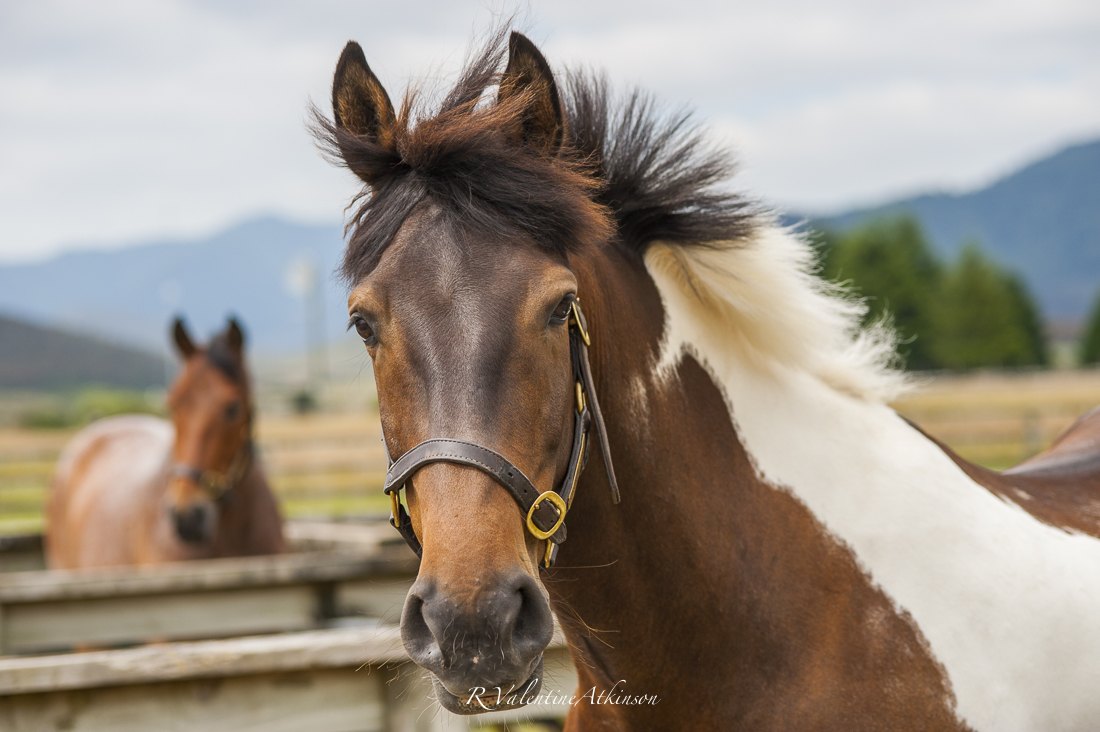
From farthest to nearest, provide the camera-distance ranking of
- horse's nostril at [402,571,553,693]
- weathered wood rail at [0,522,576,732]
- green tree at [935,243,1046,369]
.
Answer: green tree at [935,243,1046,369] < weathered wood rail at [0,522,576,732] < horse's nostril at [402,571,553,693]

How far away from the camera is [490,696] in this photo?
1.90m

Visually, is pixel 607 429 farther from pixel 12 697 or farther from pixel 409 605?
pixel 12 697

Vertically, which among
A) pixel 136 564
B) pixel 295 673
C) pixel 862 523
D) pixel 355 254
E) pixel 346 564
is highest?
pixel 355 254

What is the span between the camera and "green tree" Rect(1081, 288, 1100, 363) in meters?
80.2

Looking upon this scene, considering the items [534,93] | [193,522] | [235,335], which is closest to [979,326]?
[235,335]

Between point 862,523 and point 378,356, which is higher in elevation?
point 378,356

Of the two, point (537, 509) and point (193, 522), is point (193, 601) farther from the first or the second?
point (537, 509)

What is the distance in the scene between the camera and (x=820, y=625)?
2352mm

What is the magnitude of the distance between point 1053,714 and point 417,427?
5.25 ft

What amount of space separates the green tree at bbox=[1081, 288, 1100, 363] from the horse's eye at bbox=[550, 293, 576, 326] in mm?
86641

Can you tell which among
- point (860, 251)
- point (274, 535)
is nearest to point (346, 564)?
point (274, 535)

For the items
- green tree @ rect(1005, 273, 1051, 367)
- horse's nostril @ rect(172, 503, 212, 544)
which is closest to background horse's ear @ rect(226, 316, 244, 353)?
horse's nostril @ rect(172, 503, 212, 544)

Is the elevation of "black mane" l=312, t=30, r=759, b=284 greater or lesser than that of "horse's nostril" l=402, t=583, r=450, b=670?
greater

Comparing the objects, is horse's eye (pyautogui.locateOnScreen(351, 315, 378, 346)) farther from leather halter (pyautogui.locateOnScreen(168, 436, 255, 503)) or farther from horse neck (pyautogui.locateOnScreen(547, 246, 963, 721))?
leather halter (pyautogui.locateOnScreen(168, 436, 255, 503))
